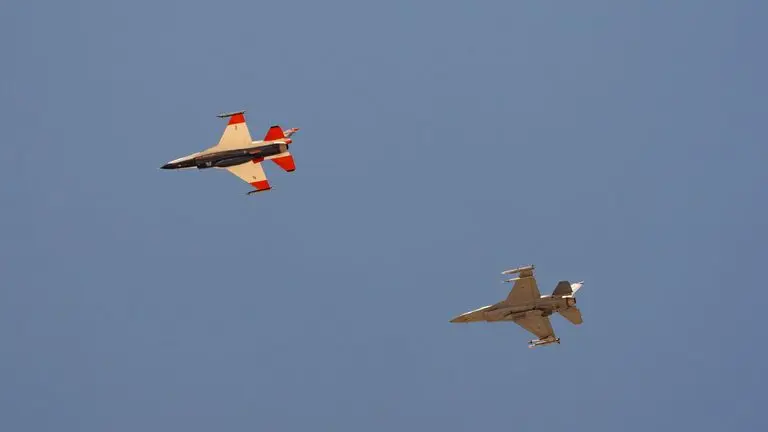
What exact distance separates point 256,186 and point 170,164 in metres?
7.51

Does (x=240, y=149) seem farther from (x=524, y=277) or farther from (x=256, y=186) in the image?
(x=524, y=277)

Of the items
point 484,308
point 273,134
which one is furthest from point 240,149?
point 484,308

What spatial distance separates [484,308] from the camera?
429ft

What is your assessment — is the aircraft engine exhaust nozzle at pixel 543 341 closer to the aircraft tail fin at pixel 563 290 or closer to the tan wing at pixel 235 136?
the aircraft tail fin at pixel 563 290

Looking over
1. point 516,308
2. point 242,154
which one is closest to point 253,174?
point 242,154

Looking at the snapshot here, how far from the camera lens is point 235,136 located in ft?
442

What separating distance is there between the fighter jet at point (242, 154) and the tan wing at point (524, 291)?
2154 centimetres

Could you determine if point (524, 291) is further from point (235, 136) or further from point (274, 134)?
point (235, 136)

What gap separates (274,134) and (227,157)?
446cm

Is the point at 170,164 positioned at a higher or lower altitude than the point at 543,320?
higher

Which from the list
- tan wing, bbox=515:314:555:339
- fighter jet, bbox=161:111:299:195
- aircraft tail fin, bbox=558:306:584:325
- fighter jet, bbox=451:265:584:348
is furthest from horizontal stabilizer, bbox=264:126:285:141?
aircraft tail fin, bbox=558:306:584:325

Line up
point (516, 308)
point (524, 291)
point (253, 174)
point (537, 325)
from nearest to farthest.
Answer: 1. point (524, 291)
2. point (516, 308)
3. point (537, 325)
4. point (253, 174)

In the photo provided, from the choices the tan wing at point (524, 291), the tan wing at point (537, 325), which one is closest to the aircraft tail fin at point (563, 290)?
the tan wing at point (524, 291)

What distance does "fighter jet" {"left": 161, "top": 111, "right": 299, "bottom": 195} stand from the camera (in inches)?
5261
